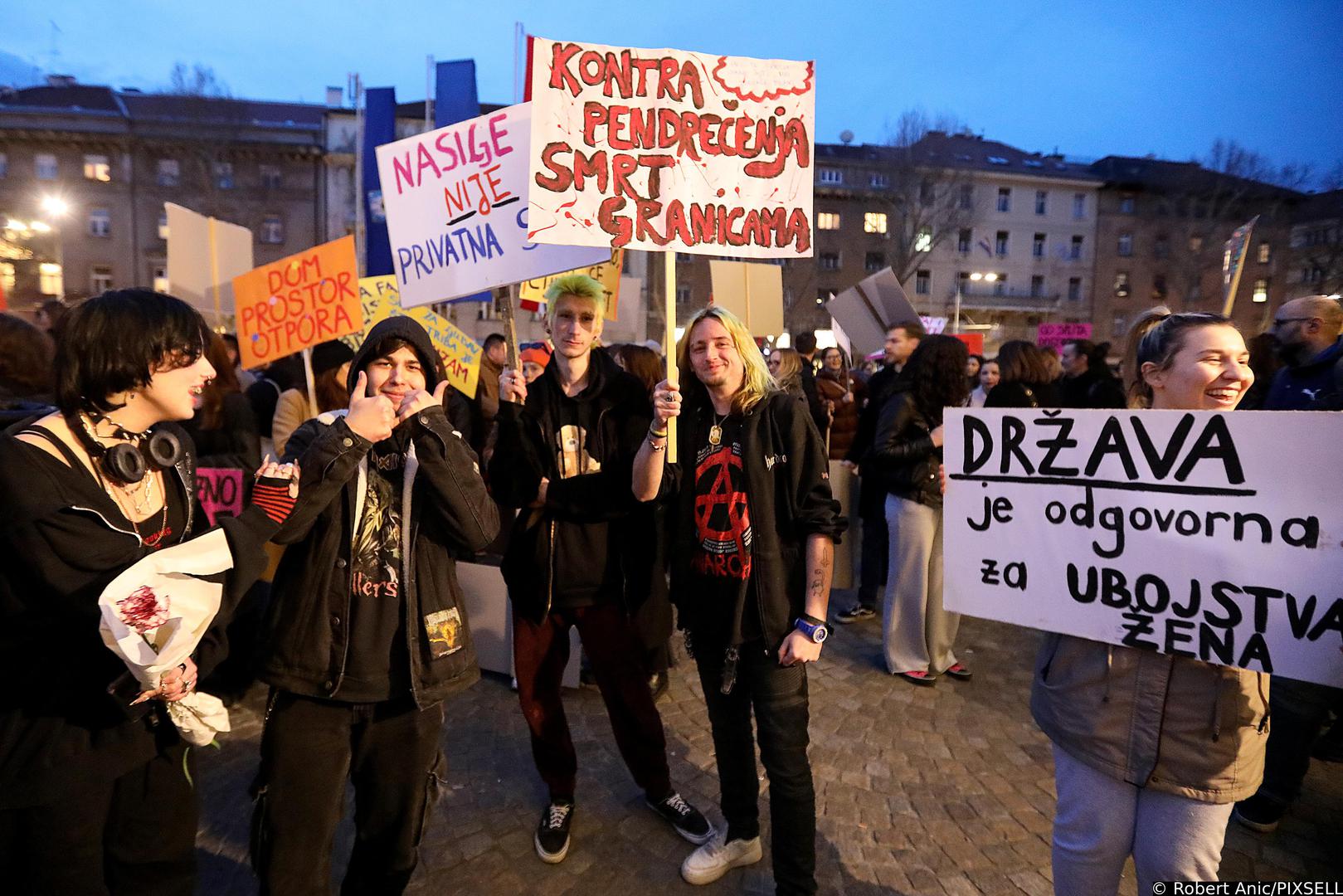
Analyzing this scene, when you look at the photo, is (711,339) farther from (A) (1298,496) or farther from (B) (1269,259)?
(B) (1269,259)

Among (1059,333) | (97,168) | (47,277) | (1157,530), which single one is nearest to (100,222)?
(97,168)

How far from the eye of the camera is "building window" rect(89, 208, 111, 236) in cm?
3369

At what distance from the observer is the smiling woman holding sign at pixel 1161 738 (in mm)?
1745

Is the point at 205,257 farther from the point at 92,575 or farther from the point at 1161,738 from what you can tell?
the point at 1161,738

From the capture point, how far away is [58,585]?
1592mm

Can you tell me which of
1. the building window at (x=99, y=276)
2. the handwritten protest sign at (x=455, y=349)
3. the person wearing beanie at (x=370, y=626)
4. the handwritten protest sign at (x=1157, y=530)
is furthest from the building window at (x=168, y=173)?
the handwritten protest sign at (x=1157, y=530)

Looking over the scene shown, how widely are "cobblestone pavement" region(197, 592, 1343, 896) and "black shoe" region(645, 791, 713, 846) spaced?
0.06 meters

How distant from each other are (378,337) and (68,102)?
1864 inches

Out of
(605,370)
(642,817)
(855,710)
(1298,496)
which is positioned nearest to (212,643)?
(605,370)

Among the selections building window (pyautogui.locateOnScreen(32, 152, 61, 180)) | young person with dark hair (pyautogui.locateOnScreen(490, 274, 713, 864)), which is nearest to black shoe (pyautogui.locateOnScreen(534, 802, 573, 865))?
young person with dark hair (pyautogui.locateOnScreen(490, 274, 713, 864))

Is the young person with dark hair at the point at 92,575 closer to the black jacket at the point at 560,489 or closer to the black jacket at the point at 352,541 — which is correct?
the black jacket at the point at 352,541

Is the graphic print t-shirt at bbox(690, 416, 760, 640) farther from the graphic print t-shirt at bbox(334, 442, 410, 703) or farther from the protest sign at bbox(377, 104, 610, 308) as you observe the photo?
the protest sign at bbox(377, 104, 610, 308)

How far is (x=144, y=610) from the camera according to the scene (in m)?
1.47

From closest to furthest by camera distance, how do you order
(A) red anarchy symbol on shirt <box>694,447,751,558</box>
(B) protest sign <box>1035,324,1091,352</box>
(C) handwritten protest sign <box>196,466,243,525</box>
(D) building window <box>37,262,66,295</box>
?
(A) red anarchy symbol on shirt <box>694,447,751,558</box> < (C) handwritten protest sign <box>196,466,243,525</box> < (D) building window <box>37,262,66,295</box> < (B) protest sign <box>1035,324,1091,352</box>
